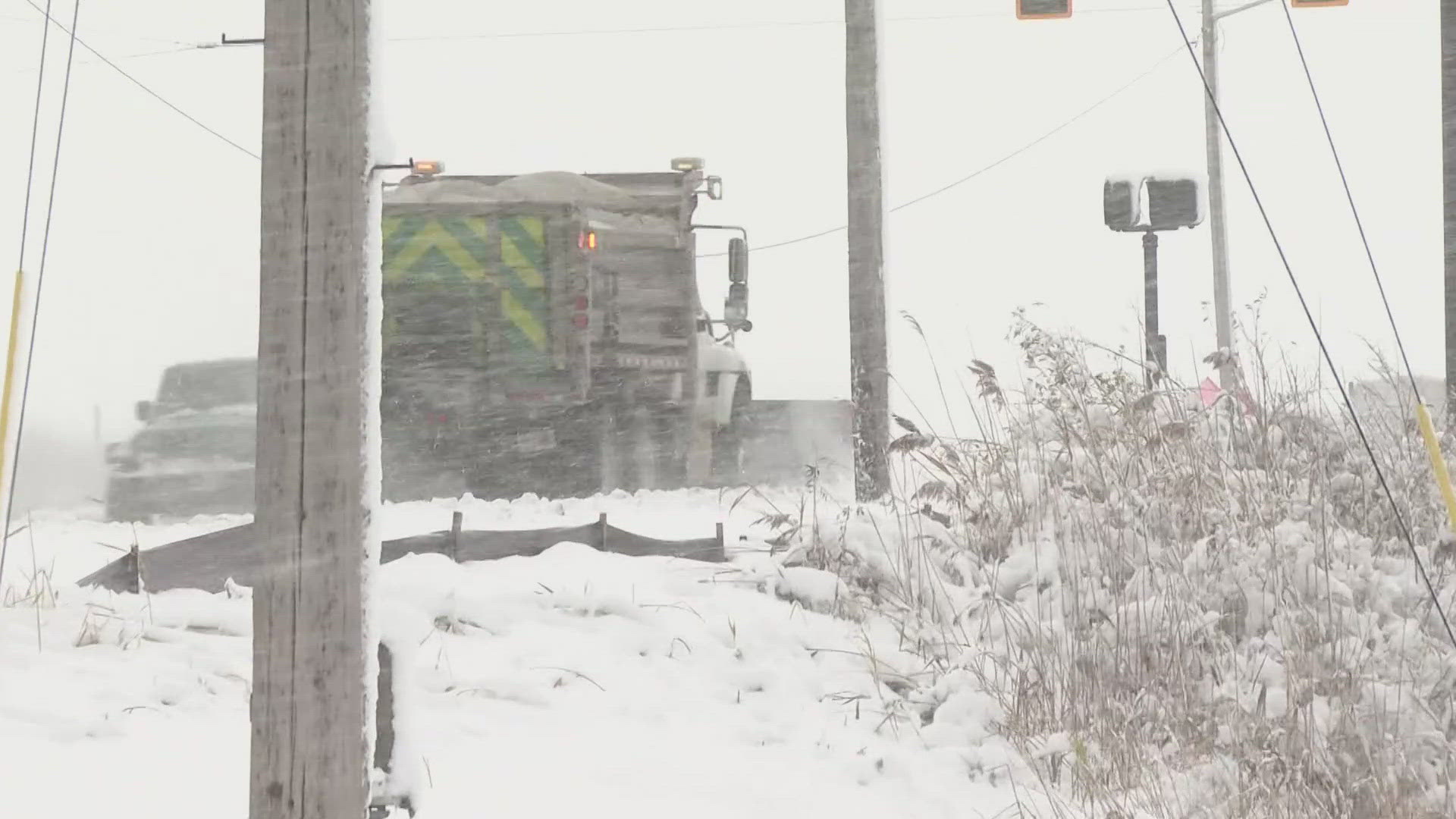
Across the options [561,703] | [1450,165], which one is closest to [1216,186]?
[1450,165]

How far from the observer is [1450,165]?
7512 millimetres

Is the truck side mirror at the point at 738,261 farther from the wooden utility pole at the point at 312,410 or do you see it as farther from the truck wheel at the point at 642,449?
the wooden utility pole at the point at 312,410

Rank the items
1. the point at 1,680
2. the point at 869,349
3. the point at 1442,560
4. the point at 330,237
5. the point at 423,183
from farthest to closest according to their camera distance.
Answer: the point at 423,183 < the point at 869,349 < the point at 1442,560 < the point at 1,680 < the point at 330,237

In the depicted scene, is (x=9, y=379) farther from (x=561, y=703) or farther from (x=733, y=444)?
(x=733, y=444)

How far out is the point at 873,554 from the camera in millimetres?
6301

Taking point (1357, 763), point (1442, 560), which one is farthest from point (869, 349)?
point (1357, 763)

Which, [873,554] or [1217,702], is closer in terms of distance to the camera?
[1217,702]

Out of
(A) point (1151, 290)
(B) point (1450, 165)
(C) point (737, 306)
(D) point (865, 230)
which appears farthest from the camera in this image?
(C) point (737, 306)

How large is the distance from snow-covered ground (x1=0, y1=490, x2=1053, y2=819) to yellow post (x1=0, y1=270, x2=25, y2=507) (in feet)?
2.82

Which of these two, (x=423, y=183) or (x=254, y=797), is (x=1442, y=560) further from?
(x=423, y=183)

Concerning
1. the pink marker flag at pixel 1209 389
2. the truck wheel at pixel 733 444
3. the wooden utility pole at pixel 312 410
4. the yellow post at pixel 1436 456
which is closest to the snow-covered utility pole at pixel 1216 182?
the truck wheel at pixel 733 444

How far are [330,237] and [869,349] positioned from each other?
6668 millimetres

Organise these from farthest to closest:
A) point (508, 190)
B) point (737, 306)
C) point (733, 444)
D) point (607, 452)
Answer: point (733, 444) → point (737, 306) → point (607, 452) → point (508, 190)

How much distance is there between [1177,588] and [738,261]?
858 cm
